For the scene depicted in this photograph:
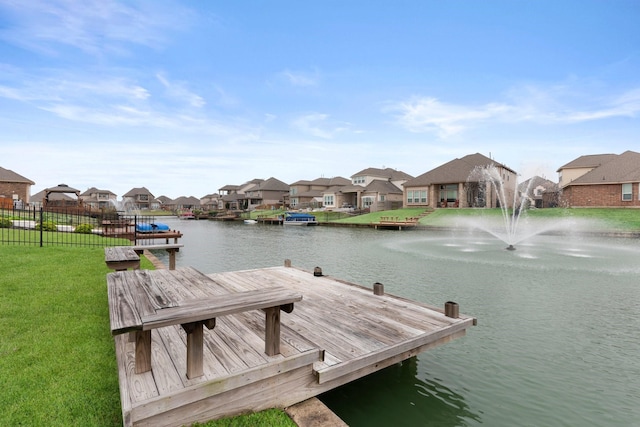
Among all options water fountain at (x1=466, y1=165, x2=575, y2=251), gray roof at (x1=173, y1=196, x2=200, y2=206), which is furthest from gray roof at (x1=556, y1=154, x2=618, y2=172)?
gray roof at (x1=173, y1=196, x2=200, y2=206)

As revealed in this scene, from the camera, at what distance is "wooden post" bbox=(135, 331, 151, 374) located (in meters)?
3.43

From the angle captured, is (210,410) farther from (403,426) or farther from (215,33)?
(215,33)

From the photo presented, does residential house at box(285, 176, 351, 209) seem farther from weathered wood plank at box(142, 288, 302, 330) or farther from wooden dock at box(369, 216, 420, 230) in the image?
weathered wood plank at box(142, 288, 302, 330)

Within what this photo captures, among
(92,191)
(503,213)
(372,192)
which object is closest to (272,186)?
(372,192)

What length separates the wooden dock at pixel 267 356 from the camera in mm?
3193

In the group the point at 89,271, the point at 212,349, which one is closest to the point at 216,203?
the point at 89,271

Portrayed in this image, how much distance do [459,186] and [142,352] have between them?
50717 millimetres

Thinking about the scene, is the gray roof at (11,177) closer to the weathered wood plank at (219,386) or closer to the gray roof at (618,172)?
the weathered wood plank at (219,386)

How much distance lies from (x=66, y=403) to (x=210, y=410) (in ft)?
5.47

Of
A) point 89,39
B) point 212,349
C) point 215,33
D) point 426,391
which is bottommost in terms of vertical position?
point 426,391

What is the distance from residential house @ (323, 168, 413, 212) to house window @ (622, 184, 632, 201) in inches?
1268

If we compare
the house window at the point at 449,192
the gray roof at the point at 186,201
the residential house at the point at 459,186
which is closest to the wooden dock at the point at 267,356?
the residential house at the point at 459,186

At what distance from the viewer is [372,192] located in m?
65.4

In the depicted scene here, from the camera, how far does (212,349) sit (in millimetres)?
4051
